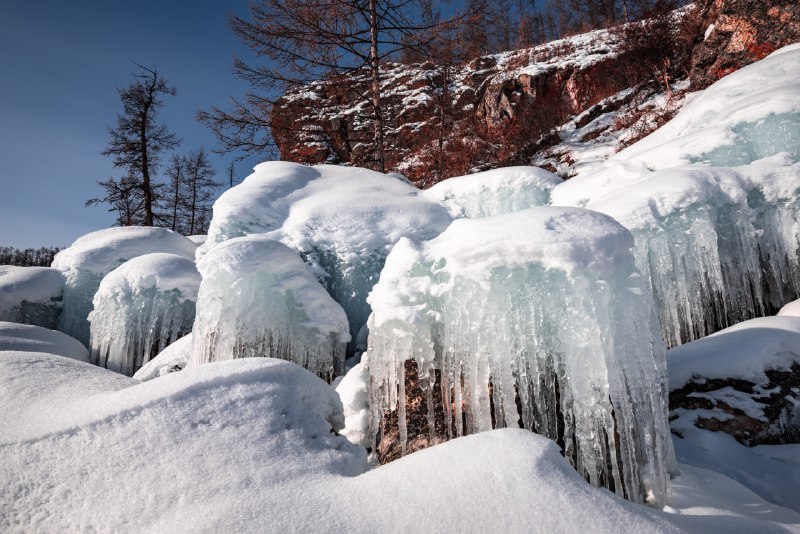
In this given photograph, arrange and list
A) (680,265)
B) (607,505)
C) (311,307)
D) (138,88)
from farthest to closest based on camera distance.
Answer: (138,88)
(311,307)
(680,265)
(607,505)

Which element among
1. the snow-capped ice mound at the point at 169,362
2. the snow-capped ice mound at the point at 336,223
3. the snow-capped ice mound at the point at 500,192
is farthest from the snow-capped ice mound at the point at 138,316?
the snow-capped ice mound at the point at 500,192

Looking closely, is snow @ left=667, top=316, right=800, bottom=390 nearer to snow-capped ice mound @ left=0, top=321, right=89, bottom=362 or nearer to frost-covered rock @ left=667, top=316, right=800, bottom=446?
frost-covered rock @ left=667, top=316, right=800, bottom=446

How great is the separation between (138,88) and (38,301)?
9.34 m

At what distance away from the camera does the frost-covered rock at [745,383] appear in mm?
2660

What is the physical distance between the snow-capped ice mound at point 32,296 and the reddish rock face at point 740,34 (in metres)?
15.4

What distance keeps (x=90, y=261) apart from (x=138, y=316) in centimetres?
301

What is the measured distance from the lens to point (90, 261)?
8.26 m

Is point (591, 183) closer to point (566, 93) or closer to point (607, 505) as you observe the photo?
point (607, 505)

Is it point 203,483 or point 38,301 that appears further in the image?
point 38,301

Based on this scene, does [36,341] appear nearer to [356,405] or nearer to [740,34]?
[356,405]

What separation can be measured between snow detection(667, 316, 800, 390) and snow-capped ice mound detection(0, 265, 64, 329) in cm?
1034

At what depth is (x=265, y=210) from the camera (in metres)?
5.27

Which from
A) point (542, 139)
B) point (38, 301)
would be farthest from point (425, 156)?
point (38, 301)

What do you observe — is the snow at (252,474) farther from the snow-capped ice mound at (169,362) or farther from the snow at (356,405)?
the snow-capped ice mound at (169,362)
